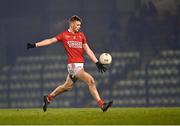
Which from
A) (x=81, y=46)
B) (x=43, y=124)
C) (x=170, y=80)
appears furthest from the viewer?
(x=170, y=80)

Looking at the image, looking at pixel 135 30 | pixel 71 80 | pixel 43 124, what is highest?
pixel 135 30

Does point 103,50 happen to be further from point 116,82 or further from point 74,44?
point 74,44

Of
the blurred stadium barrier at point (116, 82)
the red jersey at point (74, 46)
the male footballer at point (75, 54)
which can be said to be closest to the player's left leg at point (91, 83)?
the male footballer at point (75, 54)

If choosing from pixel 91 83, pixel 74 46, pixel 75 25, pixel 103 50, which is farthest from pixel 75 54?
pixel 103 50

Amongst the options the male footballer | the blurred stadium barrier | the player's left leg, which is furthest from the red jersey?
the blurred stadium barrier

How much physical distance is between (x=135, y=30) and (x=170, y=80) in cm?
165

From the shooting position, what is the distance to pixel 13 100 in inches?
725

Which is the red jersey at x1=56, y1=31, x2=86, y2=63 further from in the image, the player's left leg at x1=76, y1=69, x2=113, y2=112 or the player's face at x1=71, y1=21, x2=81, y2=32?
the player's left leg at x1=76, y1=69, x2=113, y2=112

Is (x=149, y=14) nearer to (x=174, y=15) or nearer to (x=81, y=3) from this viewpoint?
(x=174, y=15)

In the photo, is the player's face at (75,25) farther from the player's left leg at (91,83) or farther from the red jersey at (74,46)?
the player's left leg at (91,83)

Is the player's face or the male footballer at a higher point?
the player's face

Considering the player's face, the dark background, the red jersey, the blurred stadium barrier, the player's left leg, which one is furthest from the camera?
the dark background

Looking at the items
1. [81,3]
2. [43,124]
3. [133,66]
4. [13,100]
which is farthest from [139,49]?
[43,124]

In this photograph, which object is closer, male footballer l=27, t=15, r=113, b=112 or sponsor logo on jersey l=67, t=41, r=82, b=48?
male footballer l=27, t=15, r=113, b=112
